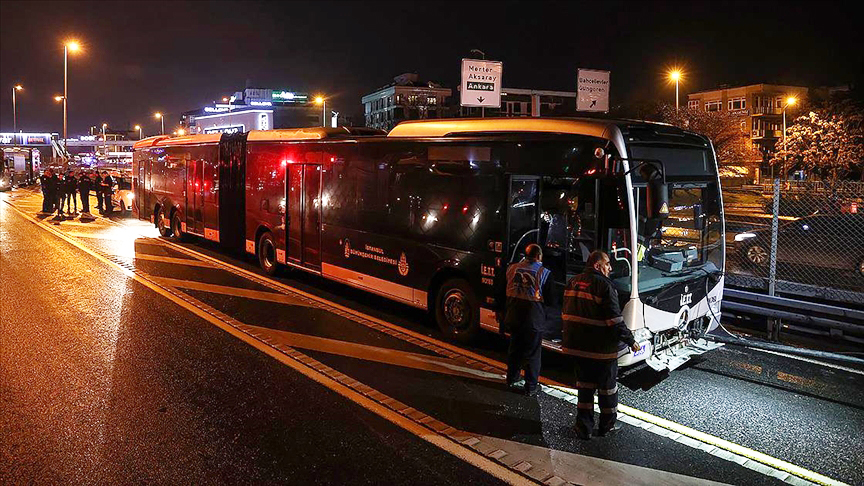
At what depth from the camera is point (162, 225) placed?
752 inches

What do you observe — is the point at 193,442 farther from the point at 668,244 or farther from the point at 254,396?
the point at 668,244

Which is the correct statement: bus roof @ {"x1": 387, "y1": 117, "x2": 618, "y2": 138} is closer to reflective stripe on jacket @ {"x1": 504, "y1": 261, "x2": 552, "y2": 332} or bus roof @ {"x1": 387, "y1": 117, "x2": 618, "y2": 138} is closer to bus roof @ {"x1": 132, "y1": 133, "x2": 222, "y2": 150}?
reflective stripe on jacket @ {"x1": 504, "y1": 261, "x2": 552, "y2": 332}

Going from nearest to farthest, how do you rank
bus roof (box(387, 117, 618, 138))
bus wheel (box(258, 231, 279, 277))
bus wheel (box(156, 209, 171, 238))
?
bus roof (box(387, 117, 618, 138))
bus wheel (box(258, 231, 279, 277))
bus wheel (box(156, 209, 171, 238))

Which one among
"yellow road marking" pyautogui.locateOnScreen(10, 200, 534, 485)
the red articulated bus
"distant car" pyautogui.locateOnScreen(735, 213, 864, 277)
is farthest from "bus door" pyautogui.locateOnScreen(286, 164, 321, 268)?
"distant car" pyautogui.locateOnScreen(735, 213, 864, 277)

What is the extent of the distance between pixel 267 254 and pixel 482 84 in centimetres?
870

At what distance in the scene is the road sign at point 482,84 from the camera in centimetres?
1848

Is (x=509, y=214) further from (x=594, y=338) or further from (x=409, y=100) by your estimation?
(x=409, y=100)

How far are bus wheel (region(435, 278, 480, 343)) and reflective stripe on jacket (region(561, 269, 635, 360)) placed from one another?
266cm

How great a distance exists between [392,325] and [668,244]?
4.03m

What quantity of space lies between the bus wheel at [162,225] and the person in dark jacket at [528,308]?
15.0 m

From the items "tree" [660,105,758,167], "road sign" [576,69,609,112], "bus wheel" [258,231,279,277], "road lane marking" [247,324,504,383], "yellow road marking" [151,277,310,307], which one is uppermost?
"tree" [660,105,758,167]

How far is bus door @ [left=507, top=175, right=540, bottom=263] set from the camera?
7266mm

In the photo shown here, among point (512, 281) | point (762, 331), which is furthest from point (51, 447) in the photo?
point (762, 331)

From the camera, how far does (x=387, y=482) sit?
4.57 m
